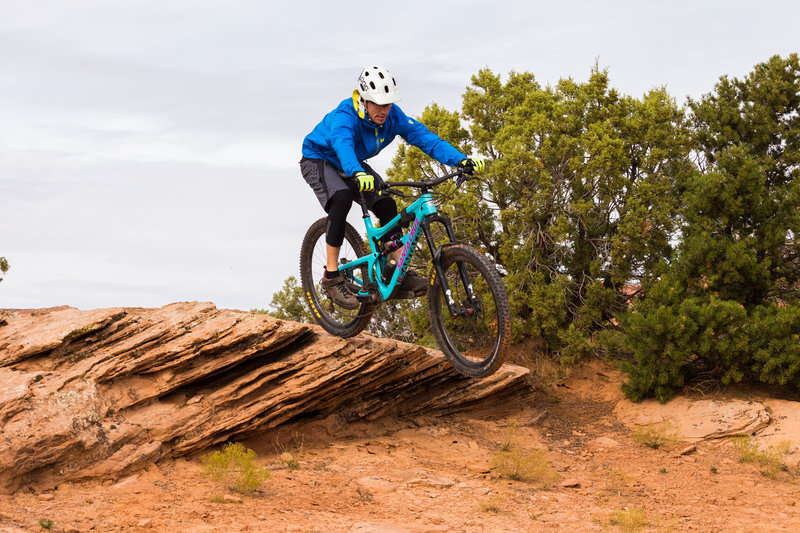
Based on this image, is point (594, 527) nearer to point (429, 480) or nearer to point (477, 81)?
point (429, 480)

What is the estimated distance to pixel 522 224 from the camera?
13.2 metres

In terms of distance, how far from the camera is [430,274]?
7.74m

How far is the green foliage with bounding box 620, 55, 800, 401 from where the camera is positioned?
35.9 ft

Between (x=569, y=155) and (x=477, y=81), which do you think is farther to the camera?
(x=477, y=81)

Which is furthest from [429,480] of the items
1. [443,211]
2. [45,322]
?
[443,211]

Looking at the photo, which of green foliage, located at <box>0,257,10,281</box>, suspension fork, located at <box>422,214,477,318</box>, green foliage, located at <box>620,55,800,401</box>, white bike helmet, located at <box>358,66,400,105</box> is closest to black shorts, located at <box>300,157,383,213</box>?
white bike helmet, located at <box>358,66,400,105</box>

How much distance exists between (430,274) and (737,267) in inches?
238

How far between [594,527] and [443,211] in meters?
7.66

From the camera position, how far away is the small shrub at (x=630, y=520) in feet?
22.9

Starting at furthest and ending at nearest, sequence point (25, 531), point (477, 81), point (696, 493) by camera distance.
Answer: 1. point (477, 81)
2. point (696, 493)
3. point (25, 531)

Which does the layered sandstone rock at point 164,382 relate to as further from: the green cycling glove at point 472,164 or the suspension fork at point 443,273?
the green cycling glove at point 472,164

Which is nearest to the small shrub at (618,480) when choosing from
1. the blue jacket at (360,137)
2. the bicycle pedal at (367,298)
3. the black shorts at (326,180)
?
the bicycle pedal at (367,298)

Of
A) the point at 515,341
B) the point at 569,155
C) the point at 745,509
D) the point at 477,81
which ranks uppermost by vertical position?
the point at 477,81

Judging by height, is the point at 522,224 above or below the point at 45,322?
above
